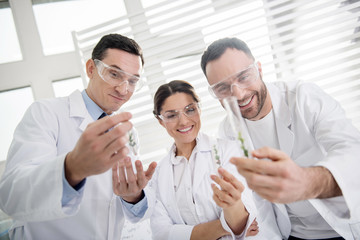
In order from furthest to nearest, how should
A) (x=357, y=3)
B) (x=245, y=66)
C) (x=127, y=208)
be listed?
1. (x=357, y=3)
2. (x=245, y=66)
3. (x=127, y=208)

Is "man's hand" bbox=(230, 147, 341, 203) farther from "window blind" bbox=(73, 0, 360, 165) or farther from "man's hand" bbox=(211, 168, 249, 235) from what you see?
"window blind" bbox=(73, 0, 360, 165)

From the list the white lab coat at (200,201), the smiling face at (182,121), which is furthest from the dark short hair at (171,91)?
the white lab coat at (200,201)

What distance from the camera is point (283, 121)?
1.53 metres

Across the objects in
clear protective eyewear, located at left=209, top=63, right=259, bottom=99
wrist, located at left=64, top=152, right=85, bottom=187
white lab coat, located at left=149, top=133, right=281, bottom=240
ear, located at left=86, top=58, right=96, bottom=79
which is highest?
ear, located at left=86, top=58, right=96, bottom=79

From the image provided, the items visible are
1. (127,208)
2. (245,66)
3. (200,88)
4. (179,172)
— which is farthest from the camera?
(200,88)

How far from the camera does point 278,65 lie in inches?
89.8

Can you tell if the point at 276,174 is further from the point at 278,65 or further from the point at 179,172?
the point at 278,65

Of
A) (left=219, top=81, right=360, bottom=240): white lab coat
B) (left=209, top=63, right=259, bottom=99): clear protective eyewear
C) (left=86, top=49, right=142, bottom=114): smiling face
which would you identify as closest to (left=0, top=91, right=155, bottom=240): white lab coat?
(left=86, top=49, right=142, bottom=114): smiling face

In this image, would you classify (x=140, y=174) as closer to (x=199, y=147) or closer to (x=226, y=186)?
(x=226, y=186)

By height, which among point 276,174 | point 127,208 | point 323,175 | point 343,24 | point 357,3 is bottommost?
point 127,208

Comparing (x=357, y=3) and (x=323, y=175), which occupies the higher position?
(x=357, y=3)

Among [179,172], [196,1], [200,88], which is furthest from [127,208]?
[196,1]

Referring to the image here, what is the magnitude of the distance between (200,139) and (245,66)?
61cm

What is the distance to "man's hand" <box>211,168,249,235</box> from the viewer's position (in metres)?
1.06
